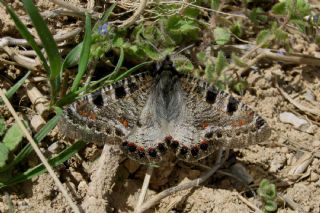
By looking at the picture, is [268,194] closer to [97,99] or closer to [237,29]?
[97,99]

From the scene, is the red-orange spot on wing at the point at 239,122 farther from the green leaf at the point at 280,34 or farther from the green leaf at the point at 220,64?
the green leaf at the point at 280,34

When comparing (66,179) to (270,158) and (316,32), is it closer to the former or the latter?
(270,158)

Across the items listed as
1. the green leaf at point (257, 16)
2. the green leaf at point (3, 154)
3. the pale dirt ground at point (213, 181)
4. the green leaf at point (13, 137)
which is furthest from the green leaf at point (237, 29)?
the green leaf at point (3, 154)

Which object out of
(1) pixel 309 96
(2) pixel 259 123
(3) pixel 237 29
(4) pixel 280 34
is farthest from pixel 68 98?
(1) pixel 309 96

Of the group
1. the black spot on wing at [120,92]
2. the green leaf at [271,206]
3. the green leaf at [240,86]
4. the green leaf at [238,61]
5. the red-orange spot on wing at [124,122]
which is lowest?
the green leaf at [271,206]

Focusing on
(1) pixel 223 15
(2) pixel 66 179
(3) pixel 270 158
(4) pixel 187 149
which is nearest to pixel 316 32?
(1) pixel 223 15
